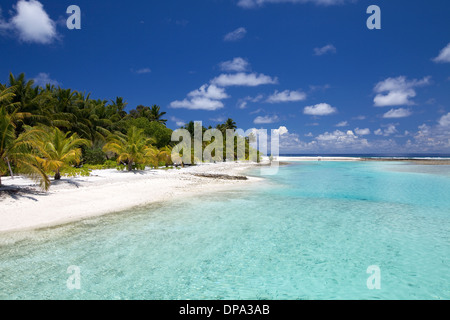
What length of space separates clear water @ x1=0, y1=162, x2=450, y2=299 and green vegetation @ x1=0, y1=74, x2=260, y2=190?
471cm

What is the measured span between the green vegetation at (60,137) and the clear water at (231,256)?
471 cm

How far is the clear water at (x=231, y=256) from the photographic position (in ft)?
14.2

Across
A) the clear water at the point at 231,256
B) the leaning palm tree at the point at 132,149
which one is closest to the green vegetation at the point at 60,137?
the leaning palm tree at the point at 132,149

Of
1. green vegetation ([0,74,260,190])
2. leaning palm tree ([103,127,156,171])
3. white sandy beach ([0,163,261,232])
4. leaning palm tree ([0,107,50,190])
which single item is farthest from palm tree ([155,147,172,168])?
leaning palm tree ([0,107,50,190])

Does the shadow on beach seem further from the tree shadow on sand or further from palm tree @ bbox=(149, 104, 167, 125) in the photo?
palm tree @ bbox=(149, 104, 167, 125)

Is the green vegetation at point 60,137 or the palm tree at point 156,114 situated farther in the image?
the palm tree at point 156,114

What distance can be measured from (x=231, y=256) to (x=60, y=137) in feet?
40.1

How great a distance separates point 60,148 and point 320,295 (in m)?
14.1

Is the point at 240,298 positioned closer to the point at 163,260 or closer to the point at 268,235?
the point at 163,260

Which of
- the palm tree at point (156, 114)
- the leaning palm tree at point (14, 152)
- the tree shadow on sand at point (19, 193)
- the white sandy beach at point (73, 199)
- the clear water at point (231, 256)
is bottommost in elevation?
the clear water at point (231, 256)

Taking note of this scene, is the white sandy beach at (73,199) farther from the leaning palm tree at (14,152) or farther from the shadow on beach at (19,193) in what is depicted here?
the leaning palm tree at (14,152)

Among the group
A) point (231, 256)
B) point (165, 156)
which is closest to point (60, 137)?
point (231, 256)

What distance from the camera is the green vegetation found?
970 cm
